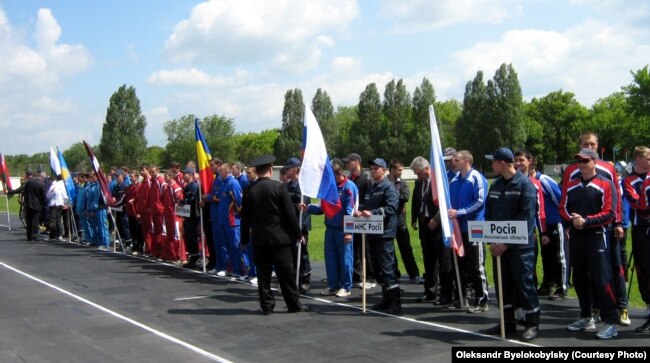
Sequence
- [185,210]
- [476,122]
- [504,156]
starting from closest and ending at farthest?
[504,156] < [185,210] < [476,122]

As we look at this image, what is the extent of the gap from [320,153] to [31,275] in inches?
284

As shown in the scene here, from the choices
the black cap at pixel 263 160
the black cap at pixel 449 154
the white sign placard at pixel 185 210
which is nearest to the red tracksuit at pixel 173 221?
the white sign placard at pixel 185 210

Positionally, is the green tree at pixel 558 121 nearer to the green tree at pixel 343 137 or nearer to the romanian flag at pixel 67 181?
the green tree at pixel 343 137

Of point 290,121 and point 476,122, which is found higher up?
point 290,121

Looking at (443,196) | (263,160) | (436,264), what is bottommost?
(436,264)

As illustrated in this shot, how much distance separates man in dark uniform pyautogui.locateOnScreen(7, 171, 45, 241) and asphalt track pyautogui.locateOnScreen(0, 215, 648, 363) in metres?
8.92

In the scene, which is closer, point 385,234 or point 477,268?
point 477,268

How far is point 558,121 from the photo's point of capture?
9288 cm

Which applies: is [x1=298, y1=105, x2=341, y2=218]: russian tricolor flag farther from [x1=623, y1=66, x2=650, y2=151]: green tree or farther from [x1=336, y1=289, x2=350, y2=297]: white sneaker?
[x1=623, y1=66, x2=650, y2=151]: green tree

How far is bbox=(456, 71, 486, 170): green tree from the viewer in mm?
80188

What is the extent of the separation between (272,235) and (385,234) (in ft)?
5.35

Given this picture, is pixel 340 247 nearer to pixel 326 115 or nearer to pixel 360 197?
pixel 360 197

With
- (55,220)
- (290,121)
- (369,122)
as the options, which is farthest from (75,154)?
(55,220)

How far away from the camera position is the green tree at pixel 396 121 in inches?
3332
